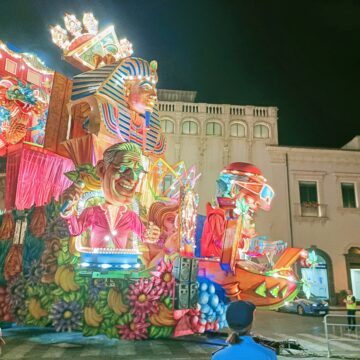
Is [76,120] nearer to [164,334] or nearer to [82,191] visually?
[82,191]

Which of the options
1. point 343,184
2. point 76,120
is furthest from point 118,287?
point 343,184

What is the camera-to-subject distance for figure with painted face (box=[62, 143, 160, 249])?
984 cm

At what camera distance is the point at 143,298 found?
1021 centimetres

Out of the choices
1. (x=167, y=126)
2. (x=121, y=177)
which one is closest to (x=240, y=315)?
(x=121, y=177)

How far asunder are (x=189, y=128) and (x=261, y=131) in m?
5.94

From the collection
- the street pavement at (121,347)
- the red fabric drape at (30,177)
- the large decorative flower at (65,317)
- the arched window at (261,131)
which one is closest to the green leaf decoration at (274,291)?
the street pavement at (121,347)

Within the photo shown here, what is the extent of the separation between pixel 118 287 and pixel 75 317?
1608 millimetres

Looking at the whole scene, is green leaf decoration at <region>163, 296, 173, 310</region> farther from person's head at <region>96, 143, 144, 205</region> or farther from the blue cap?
the blue cap

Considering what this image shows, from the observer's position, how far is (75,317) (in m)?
10.5

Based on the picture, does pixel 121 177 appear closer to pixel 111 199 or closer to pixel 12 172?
pixel 111 199

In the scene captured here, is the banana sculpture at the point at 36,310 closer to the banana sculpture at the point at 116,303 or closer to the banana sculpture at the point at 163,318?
the banana sculpture at the point at 116,303

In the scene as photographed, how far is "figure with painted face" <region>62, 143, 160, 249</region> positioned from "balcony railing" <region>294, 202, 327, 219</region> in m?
21.2

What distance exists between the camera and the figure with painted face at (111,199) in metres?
9.84

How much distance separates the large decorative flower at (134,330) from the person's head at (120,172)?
3.36 metres
